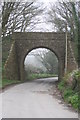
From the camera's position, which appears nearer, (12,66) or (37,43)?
(12,66)

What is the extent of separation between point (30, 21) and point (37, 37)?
6.11 metres

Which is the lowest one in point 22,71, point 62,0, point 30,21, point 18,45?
point 22,71

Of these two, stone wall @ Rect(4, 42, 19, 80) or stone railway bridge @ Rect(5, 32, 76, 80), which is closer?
stone wall @ Rect(4, 42, 19, 80)

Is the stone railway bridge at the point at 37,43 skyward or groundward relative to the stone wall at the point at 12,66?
skyward

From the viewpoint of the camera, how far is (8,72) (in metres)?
35.0

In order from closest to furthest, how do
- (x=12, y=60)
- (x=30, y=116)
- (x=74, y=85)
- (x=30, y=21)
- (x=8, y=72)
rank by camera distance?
(x=30, y=116)
(x=74, y=85)
(x=8, y=72)
(x=12, y=60)
(x=30, y=21)

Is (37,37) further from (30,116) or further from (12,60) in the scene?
(30,116)

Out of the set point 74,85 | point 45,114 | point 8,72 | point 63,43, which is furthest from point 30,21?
point 45,114


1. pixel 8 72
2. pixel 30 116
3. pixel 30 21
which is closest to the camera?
pixel 30 116

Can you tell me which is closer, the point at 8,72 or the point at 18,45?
the point at 8,72

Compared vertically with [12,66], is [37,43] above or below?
above

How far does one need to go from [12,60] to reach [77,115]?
89.8ft

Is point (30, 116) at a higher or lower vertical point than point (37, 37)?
lower

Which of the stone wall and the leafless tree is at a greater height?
the leafless tree
